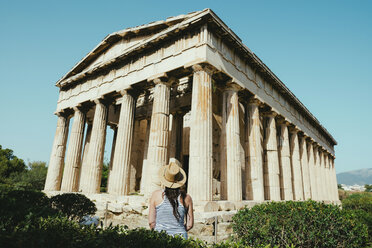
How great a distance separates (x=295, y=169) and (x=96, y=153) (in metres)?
14.6

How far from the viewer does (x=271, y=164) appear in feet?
50.1

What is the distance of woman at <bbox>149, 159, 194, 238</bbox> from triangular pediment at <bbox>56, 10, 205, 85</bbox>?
908 cm

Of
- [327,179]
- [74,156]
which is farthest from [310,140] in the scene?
[74,156]

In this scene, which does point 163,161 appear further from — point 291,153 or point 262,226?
point 291,153

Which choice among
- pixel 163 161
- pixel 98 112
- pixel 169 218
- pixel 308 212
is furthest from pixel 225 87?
pixel 169 218

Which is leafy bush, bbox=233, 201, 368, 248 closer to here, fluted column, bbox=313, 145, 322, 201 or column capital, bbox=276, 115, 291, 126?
column capital, bbox=276, 115, 291, 126

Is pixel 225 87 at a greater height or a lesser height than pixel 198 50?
lesser

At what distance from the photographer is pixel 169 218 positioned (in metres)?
3.78

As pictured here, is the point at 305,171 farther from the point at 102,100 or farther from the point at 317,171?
the point at 102,100

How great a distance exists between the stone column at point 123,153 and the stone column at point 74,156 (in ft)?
13.6

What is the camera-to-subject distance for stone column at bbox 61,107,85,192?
51.1ft

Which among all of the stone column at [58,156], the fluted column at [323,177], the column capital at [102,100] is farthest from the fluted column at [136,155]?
the fluted column at [323,177]

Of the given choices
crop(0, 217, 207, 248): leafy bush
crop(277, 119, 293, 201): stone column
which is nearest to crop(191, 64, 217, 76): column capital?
crop(0, 217, 207, 248): leafy bush

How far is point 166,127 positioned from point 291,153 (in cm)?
1222
